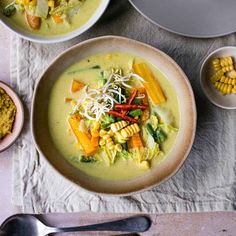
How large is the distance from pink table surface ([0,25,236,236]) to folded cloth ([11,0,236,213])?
47 millimetres

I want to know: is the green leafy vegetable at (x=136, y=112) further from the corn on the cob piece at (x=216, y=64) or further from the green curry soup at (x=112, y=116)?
the corn on the cob piece at (x=216, y=64)

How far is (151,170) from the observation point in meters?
1.72

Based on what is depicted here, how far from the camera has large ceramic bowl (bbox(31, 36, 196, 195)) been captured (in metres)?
1.68

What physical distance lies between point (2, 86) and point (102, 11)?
0.52 m

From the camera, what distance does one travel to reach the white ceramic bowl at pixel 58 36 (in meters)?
1.74

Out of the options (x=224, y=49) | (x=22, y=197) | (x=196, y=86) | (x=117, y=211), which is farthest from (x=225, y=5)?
(x=22, y=197)

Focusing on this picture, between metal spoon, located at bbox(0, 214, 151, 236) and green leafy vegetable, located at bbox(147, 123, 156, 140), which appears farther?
metal spoon, located at bbox(0, 214, 151, 236)

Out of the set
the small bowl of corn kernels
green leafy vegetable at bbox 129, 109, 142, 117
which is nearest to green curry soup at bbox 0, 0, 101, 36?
green leafy vegetable at bbox 129, 109, 142, 117

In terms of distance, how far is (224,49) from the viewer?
1.80m

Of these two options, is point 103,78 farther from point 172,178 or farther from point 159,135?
point 172,178

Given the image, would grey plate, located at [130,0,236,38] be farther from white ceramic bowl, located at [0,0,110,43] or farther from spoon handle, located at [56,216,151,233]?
spoon handle, located at [56,216,151,233]

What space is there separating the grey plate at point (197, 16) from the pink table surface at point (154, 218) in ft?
2.27

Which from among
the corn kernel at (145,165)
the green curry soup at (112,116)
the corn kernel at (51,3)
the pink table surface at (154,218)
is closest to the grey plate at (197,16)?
the green curry soup at (112,116)

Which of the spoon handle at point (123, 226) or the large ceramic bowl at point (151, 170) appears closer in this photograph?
the large ceramic bowl at point (151, 170)
